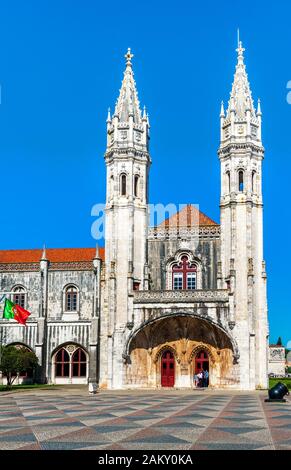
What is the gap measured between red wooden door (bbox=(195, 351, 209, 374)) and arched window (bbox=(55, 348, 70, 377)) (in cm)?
1078

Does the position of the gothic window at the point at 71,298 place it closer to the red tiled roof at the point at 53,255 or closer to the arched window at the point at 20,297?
the red tiled roof at the point at 53,255

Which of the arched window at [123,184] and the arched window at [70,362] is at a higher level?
the arched window at [123,184]

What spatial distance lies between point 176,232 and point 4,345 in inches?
640

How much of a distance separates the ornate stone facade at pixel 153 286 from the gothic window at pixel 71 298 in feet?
0.27

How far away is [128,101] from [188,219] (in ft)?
33.5

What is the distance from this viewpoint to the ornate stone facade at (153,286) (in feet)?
147

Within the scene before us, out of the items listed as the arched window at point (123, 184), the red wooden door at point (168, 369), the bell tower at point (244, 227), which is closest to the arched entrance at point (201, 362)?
the red wooden door at point (168, 369)

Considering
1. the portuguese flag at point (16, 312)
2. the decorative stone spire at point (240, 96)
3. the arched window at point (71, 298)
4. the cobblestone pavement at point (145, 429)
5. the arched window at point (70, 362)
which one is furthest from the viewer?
the arched window at point (71, 298)

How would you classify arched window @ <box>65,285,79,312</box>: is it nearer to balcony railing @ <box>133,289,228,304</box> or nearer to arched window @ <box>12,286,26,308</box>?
arched window @ <box>12,286,26,308</box>

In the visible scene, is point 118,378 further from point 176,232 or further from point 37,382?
point 176,232

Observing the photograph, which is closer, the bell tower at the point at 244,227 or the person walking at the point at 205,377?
the bell tower at the point at 244,227

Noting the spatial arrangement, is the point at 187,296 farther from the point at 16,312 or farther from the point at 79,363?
the point at 16,312
